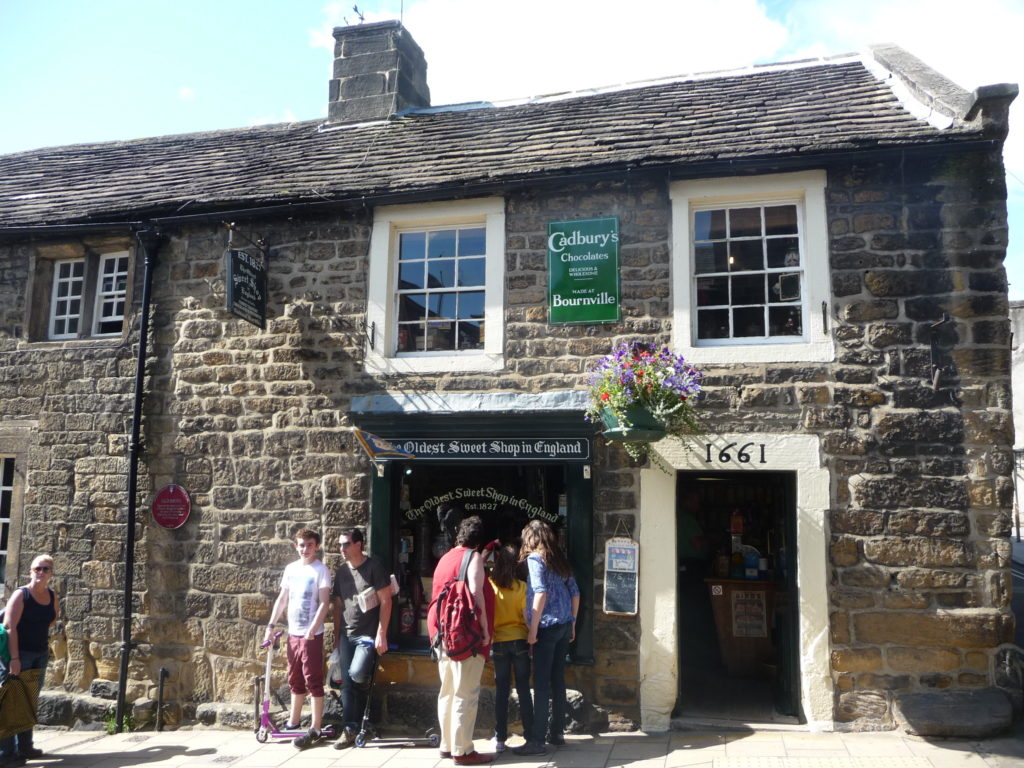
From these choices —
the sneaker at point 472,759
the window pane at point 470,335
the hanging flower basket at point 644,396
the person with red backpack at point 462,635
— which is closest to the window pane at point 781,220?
the hanging flower basket at point 644,396

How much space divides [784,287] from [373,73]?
5.97m

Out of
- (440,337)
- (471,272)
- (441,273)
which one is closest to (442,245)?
(441,273)

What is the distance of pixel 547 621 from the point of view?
225 inches

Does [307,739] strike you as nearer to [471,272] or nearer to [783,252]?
[471,272]

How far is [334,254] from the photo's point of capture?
755cm

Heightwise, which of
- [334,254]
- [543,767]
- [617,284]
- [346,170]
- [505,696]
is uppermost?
[346,170]

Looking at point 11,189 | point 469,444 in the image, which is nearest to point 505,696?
point 469,444

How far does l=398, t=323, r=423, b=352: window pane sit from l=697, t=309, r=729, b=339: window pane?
2.56 metres

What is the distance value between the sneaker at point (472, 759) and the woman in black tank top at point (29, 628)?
136 inches

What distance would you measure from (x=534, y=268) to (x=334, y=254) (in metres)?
1.97

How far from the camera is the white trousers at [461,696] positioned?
5555 millimetres

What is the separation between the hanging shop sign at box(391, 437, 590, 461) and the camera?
260 inches

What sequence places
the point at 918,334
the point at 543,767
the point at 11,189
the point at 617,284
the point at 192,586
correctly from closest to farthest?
1. the point at 543,767
2. the point at 918,334
3. the point at 617,284
4. the point at 192,586
5. the point at 11,189

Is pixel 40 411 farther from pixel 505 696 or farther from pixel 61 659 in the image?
pixel 505 696
